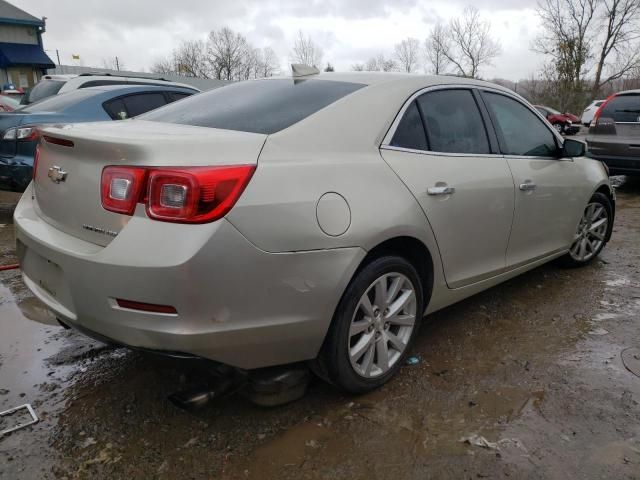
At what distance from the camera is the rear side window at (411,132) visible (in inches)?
105

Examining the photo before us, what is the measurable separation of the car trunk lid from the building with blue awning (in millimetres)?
31747

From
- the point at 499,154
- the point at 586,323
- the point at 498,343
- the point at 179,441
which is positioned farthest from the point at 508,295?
the point at 179,441

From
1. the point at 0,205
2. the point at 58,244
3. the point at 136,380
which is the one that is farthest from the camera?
the point at 0,205

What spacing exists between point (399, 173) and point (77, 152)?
4.75 feet

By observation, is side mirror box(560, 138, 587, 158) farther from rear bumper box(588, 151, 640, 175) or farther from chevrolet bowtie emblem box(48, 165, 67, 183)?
rear bumper box(588, 151, 640, 175)

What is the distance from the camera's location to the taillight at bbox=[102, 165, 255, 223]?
1.89 meters

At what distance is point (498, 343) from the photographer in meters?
3.19

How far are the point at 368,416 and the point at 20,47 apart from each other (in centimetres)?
3436

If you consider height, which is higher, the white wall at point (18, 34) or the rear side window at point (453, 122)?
the white wall at point (18, 34)

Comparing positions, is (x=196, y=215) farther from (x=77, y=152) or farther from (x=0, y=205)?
(x=0, y=205)

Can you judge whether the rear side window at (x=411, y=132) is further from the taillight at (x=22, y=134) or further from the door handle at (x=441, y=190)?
the taillight at (x=22, y=134)

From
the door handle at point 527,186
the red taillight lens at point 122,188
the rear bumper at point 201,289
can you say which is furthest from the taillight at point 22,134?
the door handle at point 527,186

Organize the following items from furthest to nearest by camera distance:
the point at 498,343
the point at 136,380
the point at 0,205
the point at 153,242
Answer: the point at 0,205, the point at 498,343, the point at 136,380, the point at 153,242

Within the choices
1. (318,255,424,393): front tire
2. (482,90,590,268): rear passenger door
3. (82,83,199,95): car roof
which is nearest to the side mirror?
(482,90,590,268): rear passenger door
